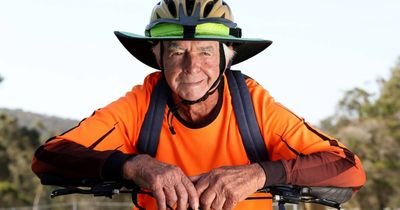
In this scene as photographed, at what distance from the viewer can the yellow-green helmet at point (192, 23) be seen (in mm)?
3764

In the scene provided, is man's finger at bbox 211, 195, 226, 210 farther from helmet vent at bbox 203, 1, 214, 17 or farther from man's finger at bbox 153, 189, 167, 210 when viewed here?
helmet vent at bbox 203, 1, 214, 17

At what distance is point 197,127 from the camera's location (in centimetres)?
409

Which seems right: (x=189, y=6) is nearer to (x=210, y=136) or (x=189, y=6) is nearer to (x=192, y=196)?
(x=210, y=136)

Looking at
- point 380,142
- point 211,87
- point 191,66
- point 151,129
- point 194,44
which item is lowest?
point 380,142

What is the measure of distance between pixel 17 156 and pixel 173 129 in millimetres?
58080

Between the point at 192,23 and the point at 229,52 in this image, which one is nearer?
the point at 192,23

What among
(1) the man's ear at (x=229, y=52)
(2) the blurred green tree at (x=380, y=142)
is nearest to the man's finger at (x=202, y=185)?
(1) the man's ear at (x=229, y=52)

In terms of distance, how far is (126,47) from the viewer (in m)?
4.44

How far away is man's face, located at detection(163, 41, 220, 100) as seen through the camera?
3754mm

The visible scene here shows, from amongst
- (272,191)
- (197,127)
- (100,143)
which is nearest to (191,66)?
(197,127)

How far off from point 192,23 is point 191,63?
0.63ft

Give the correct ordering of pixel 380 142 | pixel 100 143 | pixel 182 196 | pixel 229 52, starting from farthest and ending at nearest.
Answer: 1. pixel 380 142
2. pixel 229 52
3. pixel 100 143
4. pixel 182 196

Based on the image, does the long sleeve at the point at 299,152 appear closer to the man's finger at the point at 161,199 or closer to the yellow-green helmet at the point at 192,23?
the yellow-green helmet at the point at 192,23

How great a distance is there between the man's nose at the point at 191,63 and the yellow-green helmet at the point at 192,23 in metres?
0.09
